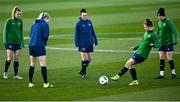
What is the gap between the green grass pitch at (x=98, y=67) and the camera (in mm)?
20312

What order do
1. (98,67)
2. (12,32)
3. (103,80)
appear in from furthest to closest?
(98,67)
(12,32)
(103,80)

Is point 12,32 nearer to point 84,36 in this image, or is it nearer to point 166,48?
point 84,36

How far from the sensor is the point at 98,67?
26.2 metres

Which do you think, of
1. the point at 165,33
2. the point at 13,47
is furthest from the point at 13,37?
the point at 165,33

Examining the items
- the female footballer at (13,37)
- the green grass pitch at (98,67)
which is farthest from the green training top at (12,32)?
the green grass pitch at (98,67)

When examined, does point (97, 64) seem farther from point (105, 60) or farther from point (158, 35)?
point (158, 35)

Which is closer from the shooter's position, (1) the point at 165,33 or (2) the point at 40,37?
(2) the point at 40,37

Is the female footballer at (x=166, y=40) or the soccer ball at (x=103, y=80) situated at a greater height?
the female footballer at (x=166, y=40)

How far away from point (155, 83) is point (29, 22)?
23776mm

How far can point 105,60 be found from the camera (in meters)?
27.9

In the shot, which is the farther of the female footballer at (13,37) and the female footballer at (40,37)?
the female footballer at (13,37)

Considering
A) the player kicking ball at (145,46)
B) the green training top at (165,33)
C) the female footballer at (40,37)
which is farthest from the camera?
the green training top at (165,33)

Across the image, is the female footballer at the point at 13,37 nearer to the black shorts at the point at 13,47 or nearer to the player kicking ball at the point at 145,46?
the black shorts at the point at 13,47

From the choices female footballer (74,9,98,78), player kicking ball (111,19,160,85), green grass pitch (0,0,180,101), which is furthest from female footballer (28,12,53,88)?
player kicking ball (111,19,160,85)
